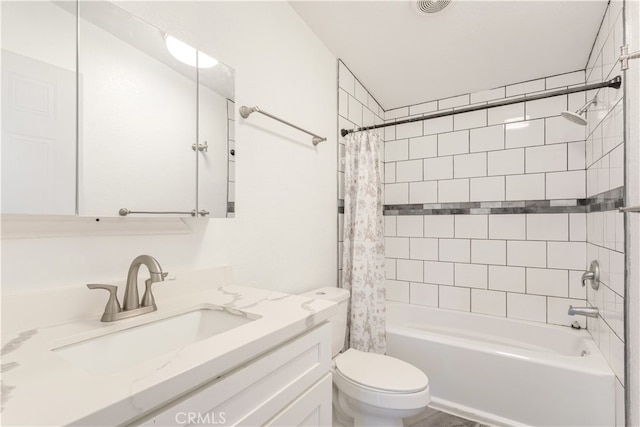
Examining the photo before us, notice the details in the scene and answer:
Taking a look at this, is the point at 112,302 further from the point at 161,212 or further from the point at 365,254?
the point at 365,254

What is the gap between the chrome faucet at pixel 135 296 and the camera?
82 centimetres

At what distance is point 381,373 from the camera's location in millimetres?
1428

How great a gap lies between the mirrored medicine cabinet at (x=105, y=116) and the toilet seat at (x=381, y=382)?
0.98 m

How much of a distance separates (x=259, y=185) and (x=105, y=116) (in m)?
0.67

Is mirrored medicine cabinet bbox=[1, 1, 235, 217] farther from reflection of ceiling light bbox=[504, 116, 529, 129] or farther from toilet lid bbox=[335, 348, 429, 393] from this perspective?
reflection of ceiling light bbox=[504, 116, 529, 129]

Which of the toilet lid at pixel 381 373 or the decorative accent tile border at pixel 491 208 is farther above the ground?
the decorative accent tile border at pixel 491 208

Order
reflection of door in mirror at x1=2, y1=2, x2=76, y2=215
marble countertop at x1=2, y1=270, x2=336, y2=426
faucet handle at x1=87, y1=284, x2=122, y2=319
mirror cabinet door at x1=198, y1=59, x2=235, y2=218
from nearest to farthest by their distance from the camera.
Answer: marble countertop at x1=2, y1=270, x2=336, y2=426
reflection of door in mirror at x1=2, y1=2, x2=76, y2=215
faucet handle at x1=87, y1=284, x2=122, y2=319
mirror cabinet door at x1=198, y1=59, x2=235, y2=218

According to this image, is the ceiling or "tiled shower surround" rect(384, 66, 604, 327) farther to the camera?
"tiled shower surround" rect(384, 66, 604, 327)

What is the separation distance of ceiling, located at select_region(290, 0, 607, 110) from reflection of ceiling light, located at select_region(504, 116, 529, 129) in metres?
0.31

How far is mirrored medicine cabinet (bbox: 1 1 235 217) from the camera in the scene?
2.31ft

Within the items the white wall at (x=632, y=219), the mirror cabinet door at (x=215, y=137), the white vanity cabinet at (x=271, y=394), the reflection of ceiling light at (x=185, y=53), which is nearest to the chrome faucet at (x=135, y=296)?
the mirror cabinet door at (x=215, y=137)

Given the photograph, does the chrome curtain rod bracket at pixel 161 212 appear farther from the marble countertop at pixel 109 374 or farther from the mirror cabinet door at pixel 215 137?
the marble countertop at pixel 109 374

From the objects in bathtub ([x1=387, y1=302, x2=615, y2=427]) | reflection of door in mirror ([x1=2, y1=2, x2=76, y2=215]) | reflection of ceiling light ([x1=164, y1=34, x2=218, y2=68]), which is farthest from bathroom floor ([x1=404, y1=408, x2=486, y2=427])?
reflection of ceiling light ([x1=164, y1=34, x2=218, y2=68])

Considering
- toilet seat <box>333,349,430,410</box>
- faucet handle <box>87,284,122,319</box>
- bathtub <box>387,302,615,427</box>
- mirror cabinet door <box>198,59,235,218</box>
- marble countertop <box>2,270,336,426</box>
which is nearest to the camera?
Answer: marble countertop <box>2,270,336,426</box>
